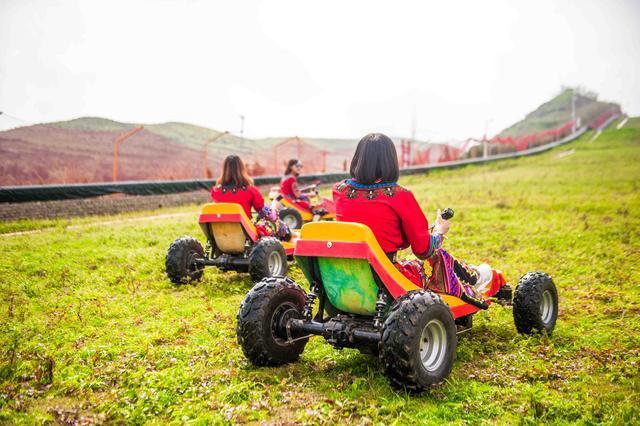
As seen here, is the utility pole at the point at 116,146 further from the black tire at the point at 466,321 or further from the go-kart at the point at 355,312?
the black tire at the point at 466,321

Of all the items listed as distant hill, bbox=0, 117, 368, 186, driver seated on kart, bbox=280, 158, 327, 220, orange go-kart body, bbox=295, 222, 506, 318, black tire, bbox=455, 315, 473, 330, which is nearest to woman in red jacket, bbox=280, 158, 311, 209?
driver seated on kart, bbox=280, 158, 327, 220

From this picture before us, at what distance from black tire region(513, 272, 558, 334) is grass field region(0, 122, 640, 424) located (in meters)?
0.19

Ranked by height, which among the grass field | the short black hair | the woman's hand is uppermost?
the short black hair

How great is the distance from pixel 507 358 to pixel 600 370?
2.39 feet

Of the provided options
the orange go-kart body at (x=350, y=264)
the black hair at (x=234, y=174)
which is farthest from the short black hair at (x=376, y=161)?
the black hair at (x=234, y=174)

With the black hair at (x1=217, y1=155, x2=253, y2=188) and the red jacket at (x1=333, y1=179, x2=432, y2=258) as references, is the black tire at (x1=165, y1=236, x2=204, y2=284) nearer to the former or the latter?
the black hair at (x1=217, y1=155, x2=253, y2=188)

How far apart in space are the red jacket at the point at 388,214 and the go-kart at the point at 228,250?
3.49m

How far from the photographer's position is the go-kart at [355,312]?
4.02m

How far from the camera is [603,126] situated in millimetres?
62188

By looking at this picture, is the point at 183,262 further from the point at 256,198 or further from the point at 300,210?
the point at 300,210

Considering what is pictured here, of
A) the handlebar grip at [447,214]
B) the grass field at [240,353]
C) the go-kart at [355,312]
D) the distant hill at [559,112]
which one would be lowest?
the grass field at [240,353]

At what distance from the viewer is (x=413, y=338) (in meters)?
3.95

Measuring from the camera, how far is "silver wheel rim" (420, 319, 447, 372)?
14.1 feet

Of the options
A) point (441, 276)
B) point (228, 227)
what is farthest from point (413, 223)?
point (228, 227)
